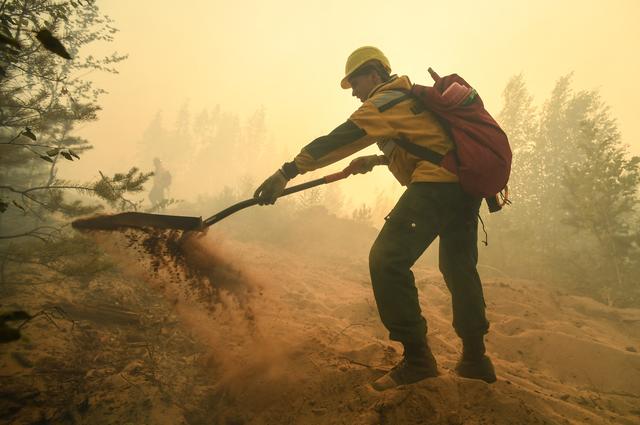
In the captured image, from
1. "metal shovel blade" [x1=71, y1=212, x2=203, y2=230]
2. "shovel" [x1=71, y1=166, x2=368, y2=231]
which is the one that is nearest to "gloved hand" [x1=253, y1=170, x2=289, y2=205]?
"shovel" [x1=71, y1=166, x2=368, y2=231]

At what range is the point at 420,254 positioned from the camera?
2254 millimetres

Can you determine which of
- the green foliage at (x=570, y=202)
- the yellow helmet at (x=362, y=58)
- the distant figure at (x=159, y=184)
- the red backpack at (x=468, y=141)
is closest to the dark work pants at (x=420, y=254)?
the red backpack at (x=468, y=141)

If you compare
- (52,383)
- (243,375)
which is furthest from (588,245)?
(52,383)

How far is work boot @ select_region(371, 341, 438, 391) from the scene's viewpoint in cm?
213

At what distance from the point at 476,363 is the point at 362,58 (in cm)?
259

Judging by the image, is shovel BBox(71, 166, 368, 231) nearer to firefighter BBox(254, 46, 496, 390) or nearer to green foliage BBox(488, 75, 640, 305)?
firefighter BBox(254, 46, 496, 390)

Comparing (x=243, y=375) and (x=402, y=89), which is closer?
(x=402, y=89)

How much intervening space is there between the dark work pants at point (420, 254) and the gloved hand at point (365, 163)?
95cm

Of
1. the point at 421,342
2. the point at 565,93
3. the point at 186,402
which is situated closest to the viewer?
the point at 421,342

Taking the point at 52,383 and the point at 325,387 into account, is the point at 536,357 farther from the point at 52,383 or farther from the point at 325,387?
the point at 52,383

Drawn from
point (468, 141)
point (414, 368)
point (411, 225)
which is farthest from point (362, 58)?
point (414, 368)

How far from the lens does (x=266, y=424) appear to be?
2.21m

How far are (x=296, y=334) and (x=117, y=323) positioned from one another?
197 centimetres

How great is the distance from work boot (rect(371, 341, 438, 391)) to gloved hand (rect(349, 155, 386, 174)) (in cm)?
166
